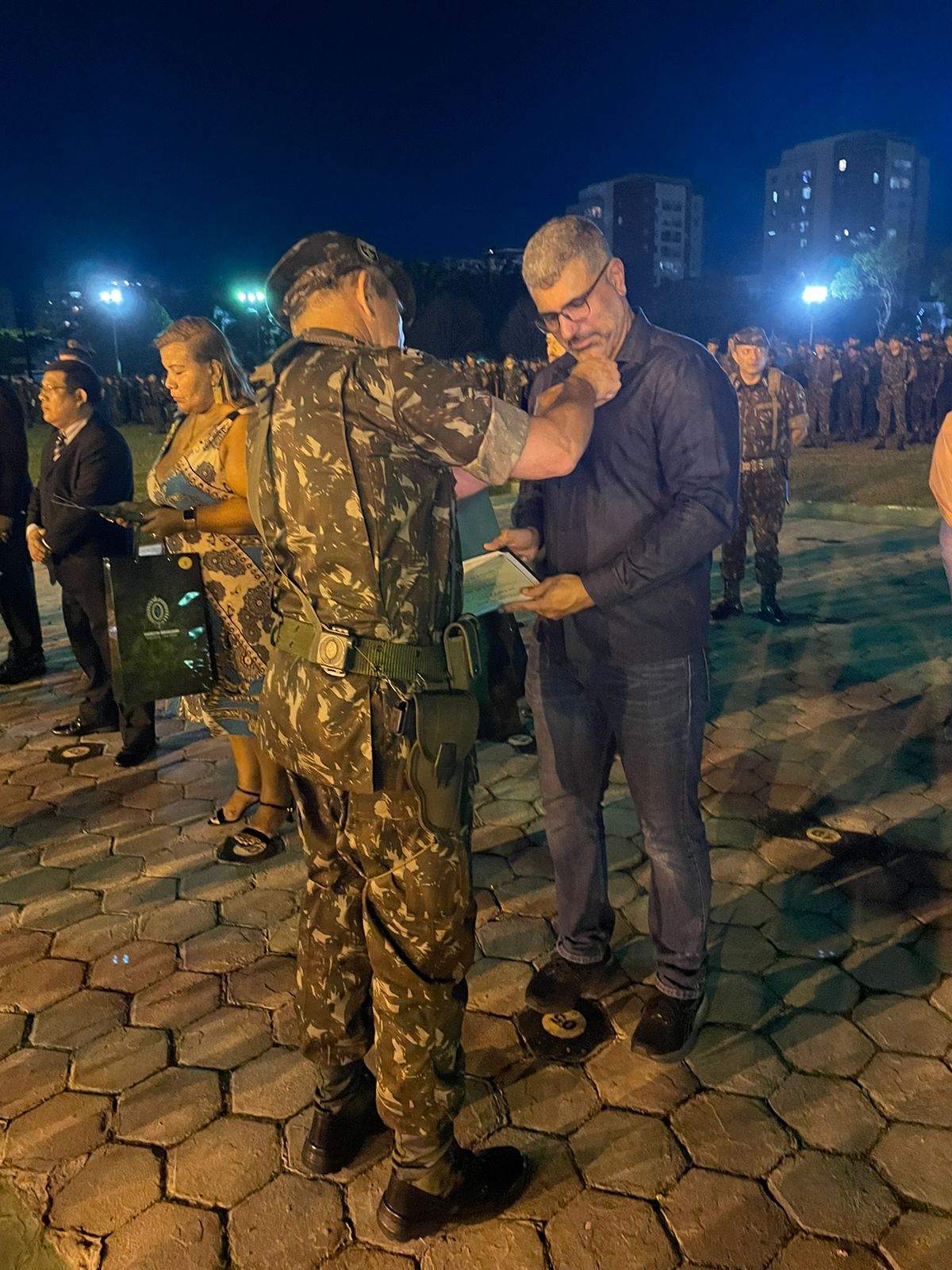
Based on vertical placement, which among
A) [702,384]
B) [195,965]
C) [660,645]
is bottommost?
[195,965]

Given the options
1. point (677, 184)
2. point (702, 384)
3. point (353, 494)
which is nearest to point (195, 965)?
point (353, 494)

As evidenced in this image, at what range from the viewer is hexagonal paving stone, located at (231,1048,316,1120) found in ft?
7.49

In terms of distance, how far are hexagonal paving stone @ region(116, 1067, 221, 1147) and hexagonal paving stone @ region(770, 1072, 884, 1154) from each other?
4.83 feet

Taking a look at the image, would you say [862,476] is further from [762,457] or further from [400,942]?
[400,942]

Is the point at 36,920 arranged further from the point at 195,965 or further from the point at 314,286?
the point at 314,286

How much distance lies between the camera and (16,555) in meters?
5.67

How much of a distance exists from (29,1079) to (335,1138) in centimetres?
99

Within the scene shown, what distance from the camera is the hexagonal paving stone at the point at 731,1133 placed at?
2.04 metres

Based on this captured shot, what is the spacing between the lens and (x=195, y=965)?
2904 mm

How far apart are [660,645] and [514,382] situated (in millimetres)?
16570

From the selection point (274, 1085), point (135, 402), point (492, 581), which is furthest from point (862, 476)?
point (135, 402)

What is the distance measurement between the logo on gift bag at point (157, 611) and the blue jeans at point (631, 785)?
1.48 meters

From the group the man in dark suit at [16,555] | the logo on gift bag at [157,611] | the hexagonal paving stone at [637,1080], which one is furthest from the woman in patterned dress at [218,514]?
the man in dark suit at [16,555]

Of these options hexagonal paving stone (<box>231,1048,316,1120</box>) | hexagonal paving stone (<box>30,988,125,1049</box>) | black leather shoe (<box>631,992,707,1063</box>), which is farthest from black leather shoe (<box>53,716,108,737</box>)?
black leather shoe (<box>631,992,707,1063</box>)
